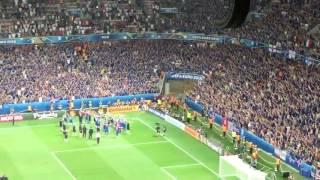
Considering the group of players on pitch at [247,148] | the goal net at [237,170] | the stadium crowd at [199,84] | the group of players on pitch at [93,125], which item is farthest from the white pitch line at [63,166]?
the stadium crowd at [199,84]

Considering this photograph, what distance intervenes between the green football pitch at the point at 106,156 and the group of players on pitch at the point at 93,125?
0.40 m

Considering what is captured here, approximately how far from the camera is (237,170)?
2352 cm

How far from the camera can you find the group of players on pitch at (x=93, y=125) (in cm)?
3195

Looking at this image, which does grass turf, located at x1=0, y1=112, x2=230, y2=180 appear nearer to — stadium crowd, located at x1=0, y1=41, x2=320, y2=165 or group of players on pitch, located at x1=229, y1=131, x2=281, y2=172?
group of players on pitch, located at x1=229, y1=131, x2=281, y2=172

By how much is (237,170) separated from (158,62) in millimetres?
21492

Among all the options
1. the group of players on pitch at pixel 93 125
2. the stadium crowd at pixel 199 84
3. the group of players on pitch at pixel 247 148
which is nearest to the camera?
the group of players on pitch at pixel 247 148

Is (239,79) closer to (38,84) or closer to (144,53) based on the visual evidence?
(144,53)

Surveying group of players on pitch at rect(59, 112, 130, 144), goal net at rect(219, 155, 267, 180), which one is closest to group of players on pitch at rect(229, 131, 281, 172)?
goal net at rect(219, 155, 267, 180)

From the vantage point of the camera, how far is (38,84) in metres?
39.4

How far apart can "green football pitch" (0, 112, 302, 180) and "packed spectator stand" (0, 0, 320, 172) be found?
393 centimetres

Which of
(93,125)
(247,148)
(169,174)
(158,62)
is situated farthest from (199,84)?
(169,174)

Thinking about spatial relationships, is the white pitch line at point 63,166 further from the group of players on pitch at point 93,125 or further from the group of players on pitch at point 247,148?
the group of players on pitch at point 247,148

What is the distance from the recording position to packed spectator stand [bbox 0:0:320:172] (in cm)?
3312

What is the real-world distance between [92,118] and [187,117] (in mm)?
6006
